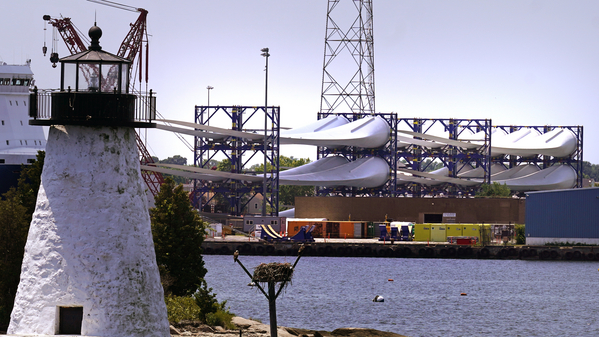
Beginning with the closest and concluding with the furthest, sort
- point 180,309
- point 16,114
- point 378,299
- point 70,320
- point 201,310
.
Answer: point 70,320 → point 180,309 → point 201,310 → point 378,299 → point 16,114

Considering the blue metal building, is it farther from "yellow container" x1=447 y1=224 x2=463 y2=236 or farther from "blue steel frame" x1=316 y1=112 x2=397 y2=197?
"blue steel frame" x1=316 y1=112 x2=397 y2=197

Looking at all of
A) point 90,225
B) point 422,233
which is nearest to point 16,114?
point 422,233

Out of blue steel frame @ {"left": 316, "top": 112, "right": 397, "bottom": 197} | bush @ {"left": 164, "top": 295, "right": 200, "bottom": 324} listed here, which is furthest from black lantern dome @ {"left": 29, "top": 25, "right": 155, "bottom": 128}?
blue steel frame @ {"left": 316, "top": 112, "right": 397, "bottom": 197}

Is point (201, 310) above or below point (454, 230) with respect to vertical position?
below

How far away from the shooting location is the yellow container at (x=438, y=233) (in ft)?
298

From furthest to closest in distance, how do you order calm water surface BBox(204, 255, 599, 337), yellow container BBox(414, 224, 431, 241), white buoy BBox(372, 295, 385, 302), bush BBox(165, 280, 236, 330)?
yellow container BBox(414, 224, 431, 241), white buoy BBox(372, 295, 385, 302), calm water surface BBox(204, 255, 599, 337), bush BBox(165, 280, 236, 330)

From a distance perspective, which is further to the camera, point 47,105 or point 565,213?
point 565,213

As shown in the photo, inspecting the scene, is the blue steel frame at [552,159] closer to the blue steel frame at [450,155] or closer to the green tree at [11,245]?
the blue steel frame at [450,155]

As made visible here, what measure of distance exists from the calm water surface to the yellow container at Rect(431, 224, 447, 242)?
389 inches

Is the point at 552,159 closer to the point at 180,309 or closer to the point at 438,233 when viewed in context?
the point at 438,233

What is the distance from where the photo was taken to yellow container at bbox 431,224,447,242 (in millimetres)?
90938

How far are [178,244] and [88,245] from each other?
58.8 ft

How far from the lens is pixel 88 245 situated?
1380cm

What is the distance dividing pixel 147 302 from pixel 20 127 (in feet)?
185
